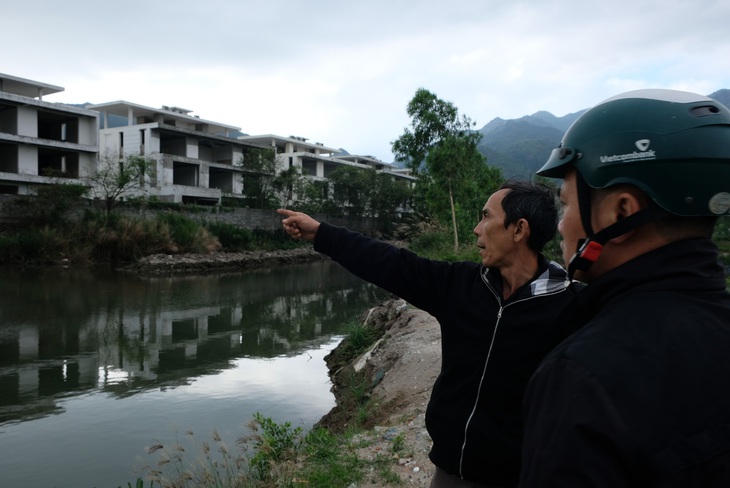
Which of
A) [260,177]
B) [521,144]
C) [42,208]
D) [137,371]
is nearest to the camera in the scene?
[137,371]

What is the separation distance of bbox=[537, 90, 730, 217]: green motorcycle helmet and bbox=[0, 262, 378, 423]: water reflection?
7435mm

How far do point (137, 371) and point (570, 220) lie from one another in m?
8.85

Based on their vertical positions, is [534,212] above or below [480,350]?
above

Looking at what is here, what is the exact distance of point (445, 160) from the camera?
1866cm

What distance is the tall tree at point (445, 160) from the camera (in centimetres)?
1880

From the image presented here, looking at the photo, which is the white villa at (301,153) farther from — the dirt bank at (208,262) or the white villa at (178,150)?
the dirt bank at (208,262)

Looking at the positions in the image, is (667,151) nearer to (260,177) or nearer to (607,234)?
(607,234)

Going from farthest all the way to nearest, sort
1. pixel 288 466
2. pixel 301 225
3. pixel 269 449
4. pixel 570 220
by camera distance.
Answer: pixel 269 449, pixel 288 466, pixel 301 225, pixel 570 220

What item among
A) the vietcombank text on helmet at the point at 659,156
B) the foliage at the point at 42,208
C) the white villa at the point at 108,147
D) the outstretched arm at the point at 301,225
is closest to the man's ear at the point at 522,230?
→ the outstretched arm at the point at 301,225

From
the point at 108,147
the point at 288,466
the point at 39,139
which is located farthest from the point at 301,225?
the point at 108,147

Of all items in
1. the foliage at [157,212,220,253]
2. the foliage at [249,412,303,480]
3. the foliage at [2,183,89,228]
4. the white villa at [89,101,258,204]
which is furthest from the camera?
the white villa at [89,101,258,204]

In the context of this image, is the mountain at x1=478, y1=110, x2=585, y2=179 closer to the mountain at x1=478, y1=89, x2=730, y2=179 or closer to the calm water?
the mountain at x1=478, y1=89, x2=730, y2=179

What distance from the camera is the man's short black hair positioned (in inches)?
83.8


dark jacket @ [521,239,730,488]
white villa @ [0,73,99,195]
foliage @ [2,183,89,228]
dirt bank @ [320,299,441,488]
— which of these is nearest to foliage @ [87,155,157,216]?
foliage @ [2,183,89,228]
